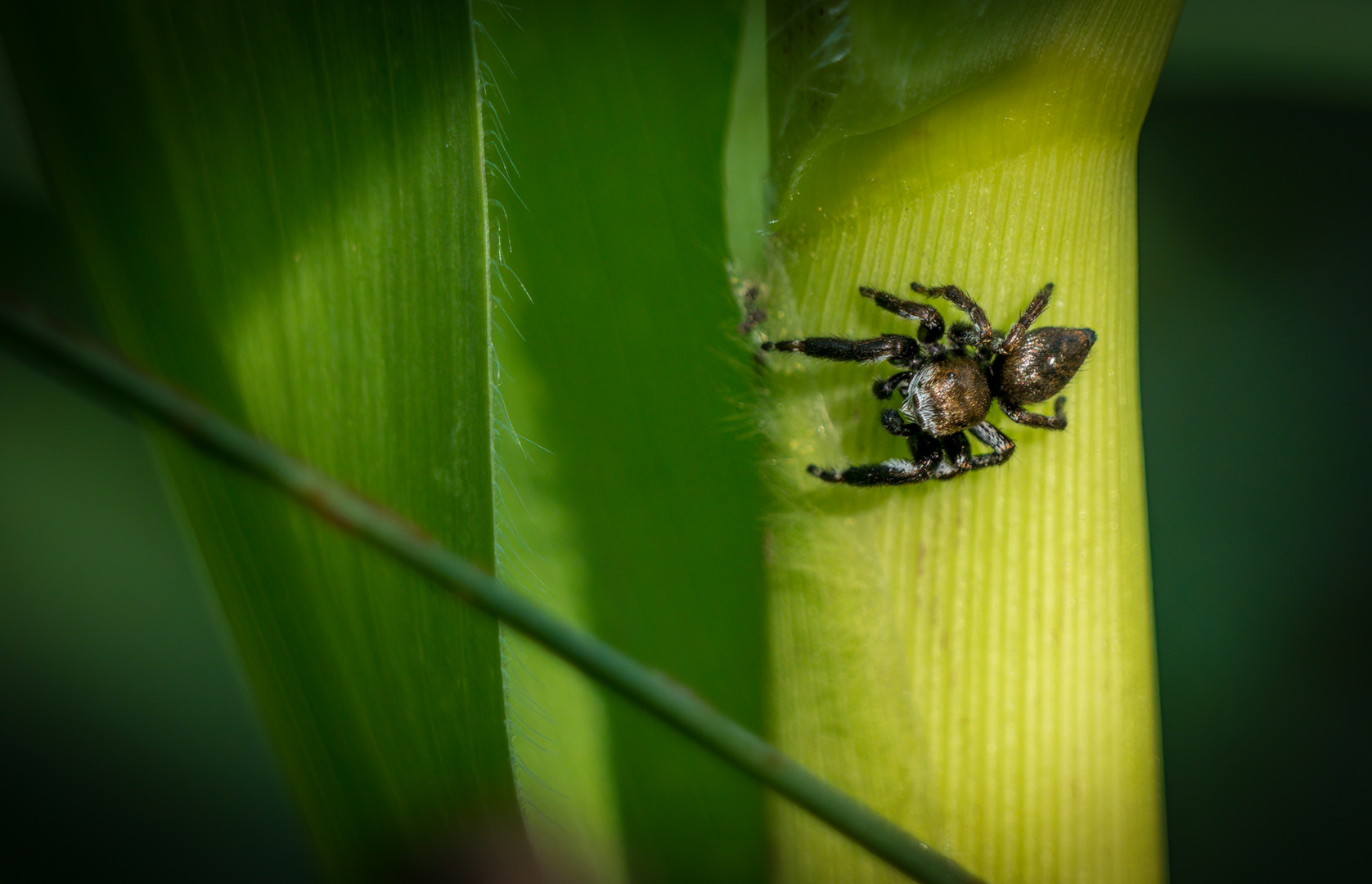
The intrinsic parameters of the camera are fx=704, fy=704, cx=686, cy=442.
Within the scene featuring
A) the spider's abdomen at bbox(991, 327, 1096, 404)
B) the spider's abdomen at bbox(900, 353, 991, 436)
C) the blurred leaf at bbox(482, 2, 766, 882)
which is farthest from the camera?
the spider's abdomen at bbox(900, 353, 991, 436)

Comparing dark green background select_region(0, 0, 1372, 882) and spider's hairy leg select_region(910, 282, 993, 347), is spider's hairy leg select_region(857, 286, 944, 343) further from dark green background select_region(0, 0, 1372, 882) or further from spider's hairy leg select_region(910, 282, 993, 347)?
dark green background select_region(0, 0, 1372, 882)

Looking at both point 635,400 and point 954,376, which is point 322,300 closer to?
point 635,400

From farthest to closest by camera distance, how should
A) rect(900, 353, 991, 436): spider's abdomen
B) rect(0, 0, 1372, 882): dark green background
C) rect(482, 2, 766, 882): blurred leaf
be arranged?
1. rect(0, 0, 1372, 882): dark green background
2. rect(900, 353, 991, 436): spider's abdomen
3. rect(482, 2, 766, 882): blurred leaf

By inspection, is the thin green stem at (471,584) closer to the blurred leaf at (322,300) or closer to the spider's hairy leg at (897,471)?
the blurred leaf at (322,300)

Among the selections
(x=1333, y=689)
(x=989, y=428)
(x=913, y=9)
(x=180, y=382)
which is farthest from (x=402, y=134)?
(x=1333, y=689)

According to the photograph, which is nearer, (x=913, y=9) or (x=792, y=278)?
(x=913, y=9)

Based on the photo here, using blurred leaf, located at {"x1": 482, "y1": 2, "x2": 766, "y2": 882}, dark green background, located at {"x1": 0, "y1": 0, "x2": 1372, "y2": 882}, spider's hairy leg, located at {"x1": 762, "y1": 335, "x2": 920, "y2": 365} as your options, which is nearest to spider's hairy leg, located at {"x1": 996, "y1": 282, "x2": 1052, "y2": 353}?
spider's hairy leg, located at {"x1": 762, "y1": 335, "x2": 920, "y2": 365}

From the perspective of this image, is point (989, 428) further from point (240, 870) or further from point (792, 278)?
point (240, 870)

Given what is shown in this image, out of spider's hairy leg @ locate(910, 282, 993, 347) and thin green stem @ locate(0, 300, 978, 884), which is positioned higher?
spider's hairy leg @ locate(910, 282, 993, 347)
